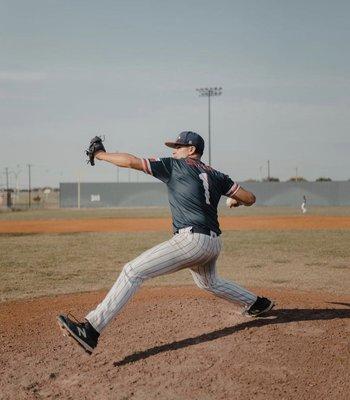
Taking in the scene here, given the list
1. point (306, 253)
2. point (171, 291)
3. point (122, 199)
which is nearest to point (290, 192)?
point (122, 199)

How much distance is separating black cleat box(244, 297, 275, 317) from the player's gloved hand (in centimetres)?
203

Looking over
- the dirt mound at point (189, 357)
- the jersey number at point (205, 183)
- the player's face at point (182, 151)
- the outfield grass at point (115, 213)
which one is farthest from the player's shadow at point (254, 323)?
the outfield grass at point (115, 213)

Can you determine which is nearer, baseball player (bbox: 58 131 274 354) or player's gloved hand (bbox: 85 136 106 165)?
baseball player (bbox: 58 131 274 354)

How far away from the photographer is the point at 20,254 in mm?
12094

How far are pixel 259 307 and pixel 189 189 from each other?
148cm

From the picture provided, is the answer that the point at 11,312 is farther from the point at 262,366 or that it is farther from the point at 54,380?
the point at 262,366

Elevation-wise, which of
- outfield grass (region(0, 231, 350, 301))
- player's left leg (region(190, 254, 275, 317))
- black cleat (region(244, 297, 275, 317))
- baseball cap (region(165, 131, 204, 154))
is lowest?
outfield grass (region(0, 231, 350, 301))

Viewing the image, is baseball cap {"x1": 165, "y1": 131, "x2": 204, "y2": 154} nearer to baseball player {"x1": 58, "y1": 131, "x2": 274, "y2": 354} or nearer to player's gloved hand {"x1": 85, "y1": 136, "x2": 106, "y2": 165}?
baseball player {"x1": 58, "y1": 131, "x2": 274, "y2": 354}

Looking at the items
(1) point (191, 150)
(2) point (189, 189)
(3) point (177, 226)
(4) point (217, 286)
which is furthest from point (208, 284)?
(1) point (191, 150)

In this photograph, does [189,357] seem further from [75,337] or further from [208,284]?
[75,337]

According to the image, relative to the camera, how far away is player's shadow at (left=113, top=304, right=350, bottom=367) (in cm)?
392

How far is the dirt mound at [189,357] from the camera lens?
3.40 m

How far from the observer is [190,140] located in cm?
402

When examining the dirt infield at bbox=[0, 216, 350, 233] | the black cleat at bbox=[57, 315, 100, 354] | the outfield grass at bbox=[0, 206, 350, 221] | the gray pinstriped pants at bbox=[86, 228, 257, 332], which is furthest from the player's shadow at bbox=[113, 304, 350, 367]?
the outfield grass at bbox=[0, 206, 350, 221]
